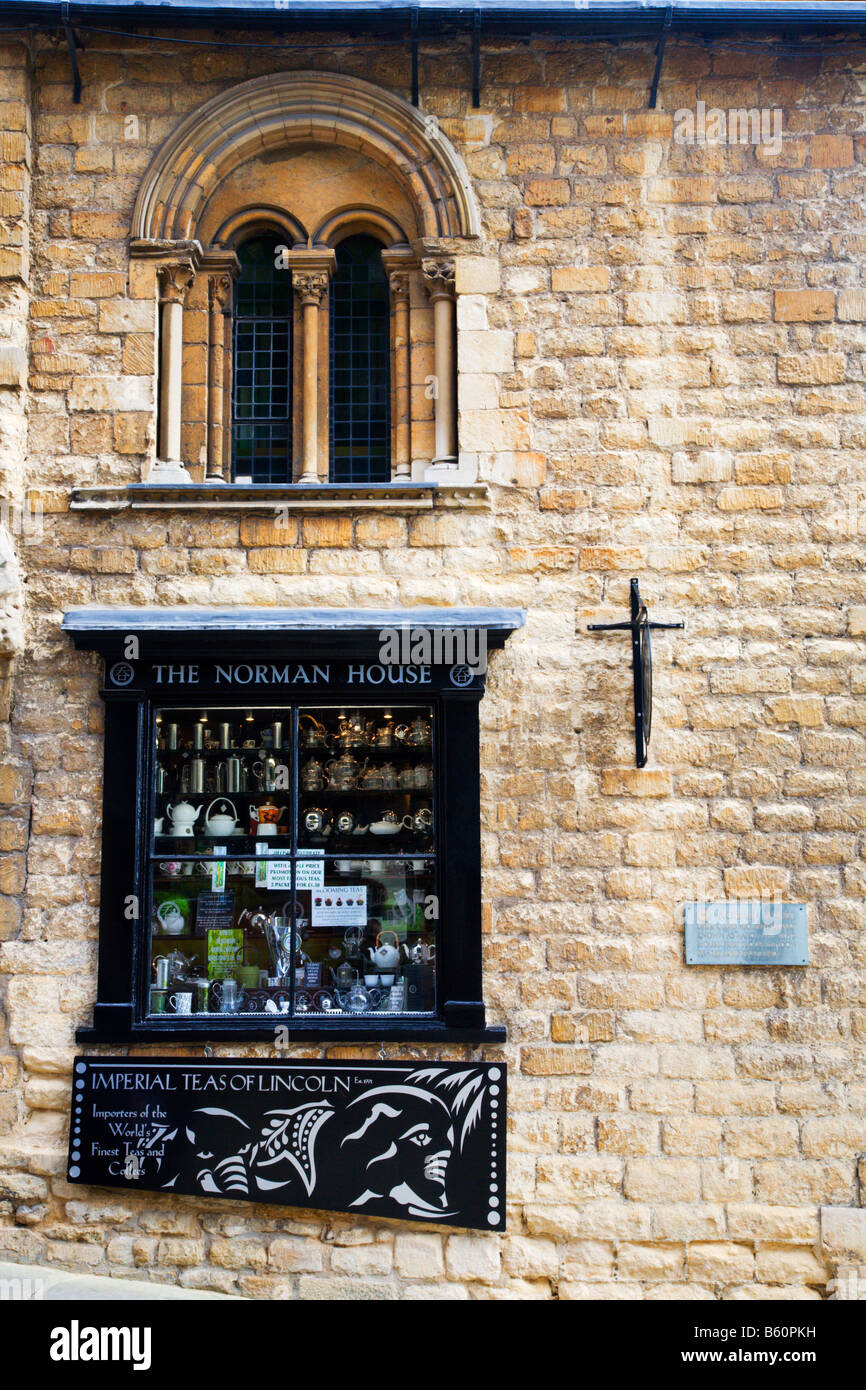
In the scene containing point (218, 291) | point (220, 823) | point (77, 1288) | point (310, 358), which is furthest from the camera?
point (218, 291)

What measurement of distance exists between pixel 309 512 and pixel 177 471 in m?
0.80

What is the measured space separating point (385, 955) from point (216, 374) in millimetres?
3533

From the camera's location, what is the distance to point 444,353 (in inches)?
223

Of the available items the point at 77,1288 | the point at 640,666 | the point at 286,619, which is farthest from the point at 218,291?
the point at 77,1288

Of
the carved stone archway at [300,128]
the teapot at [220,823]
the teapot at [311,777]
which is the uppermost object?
the carved stone archway at [300,128]

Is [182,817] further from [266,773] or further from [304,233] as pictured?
[304,233]

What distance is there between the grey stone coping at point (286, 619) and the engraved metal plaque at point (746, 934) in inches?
73.3

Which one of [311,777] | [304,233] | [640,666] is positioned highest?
[304,233]

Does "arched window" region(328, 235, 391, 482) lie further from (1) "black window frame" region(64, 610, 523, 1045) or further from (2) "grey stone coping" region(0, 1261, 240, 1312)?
(2) "grey stone coping" region(0, 1261, 240, 1312)

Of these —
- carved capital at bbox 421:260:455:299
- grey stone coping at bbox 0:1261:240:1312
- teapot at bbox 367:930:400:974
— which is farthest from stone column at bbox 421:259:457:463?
grey stone coping at bbox 0:1261:240:1312

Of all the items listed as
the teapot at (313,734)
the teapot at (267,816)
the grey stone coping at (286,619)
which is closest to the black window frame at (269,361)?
the grey stone coping at (286,619)

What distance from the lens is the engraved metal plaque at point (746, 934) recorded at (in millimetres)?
5215

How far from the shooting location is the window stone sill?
5.48 metres

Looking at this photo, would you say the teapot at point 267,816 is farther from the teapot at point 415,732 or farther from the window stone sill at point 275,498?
the window stone sill at point 275,498
